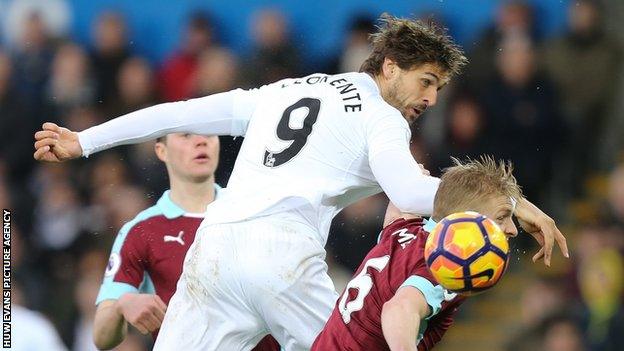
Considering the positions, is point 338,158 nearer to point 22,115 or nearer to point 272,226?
point 272,226

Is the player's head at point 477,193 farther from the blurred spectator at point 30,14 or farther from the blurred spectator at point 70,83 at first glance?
the blurred spectator at point 30,14

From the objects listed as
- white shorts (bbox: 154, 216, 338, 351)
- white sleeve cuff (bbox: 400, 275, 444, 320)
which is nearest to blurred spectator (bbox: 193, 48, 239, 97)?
white shorts (bbox: 154, 216, 338, 351)

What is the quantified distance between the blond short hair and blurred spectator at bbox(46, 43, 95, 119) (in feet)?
25.9

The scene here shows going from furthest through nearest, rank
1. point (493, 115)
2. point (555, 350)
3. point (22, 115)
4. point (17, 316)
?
point (22, 115)
point (493, 115)
point (555, 350)
point (17, 316)

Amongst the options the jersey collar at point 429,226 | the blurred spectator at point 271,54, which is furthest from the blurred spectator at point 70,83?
the jersey collar at point 429,226

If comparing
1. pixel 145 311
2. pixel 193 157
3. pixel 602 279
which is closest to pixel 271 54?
pixel 602 279

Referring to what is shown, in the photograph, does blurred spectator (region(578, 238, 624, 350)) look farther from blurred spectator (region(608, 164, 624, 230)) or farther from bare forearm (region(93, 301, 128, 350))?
bare forearm (region(93, 301, 128, 350))

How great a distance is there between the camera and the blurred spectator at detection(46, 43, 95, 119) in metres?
13.1

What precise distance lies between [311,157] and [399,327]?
4.06 ft

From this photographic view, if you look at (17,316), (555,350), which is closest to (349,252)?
(555,350)

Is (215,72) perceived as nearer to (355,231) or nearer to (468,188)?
(355,231)

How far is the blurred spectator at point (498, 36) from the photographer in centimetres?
1161

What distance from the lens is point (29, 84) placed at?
44.0ft

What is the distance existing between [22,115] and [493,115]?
4390mm
